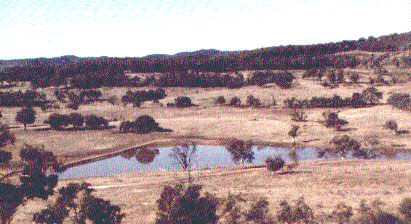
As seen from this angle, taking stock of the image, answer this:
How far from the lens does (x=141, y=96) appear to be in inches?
5148

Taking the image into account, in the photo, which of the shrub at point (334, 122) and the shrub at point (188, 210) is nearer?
the shrub at point (188, 210)

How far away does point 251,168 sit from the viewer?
52.8 metres

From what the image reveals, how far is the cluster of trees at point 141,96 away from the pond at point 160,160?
169 ft

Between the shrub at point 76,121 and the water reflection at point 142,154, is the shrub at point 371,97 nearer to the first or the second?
the water reflection at point 142,154

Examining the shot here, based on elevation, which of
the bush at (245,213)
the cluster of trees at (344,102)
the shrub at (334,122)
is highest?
the cluster of trees at (344,102)

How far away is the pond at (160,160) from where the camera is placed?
5853 cm

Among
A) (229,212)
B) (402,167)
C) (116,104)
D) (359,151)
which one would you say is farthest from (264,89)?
(229,212)

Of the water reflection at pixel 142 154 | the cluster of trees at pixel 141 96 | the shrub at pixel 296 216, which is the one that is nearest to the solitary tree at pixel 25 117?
the water reflection at pixel 142 154

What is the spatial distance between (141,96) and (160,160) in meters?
68.2

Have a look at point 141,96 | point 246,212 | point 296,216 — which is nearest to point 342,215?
point 296,216

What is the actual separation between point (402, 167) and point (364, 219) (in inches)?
830

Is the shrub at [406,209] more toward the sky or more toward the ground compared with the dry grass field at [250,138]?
more toward the ground

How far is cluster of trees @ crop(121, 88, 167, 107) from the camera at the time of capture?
410 ft

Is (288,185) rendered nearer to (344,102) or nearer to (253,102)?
(344,102)
